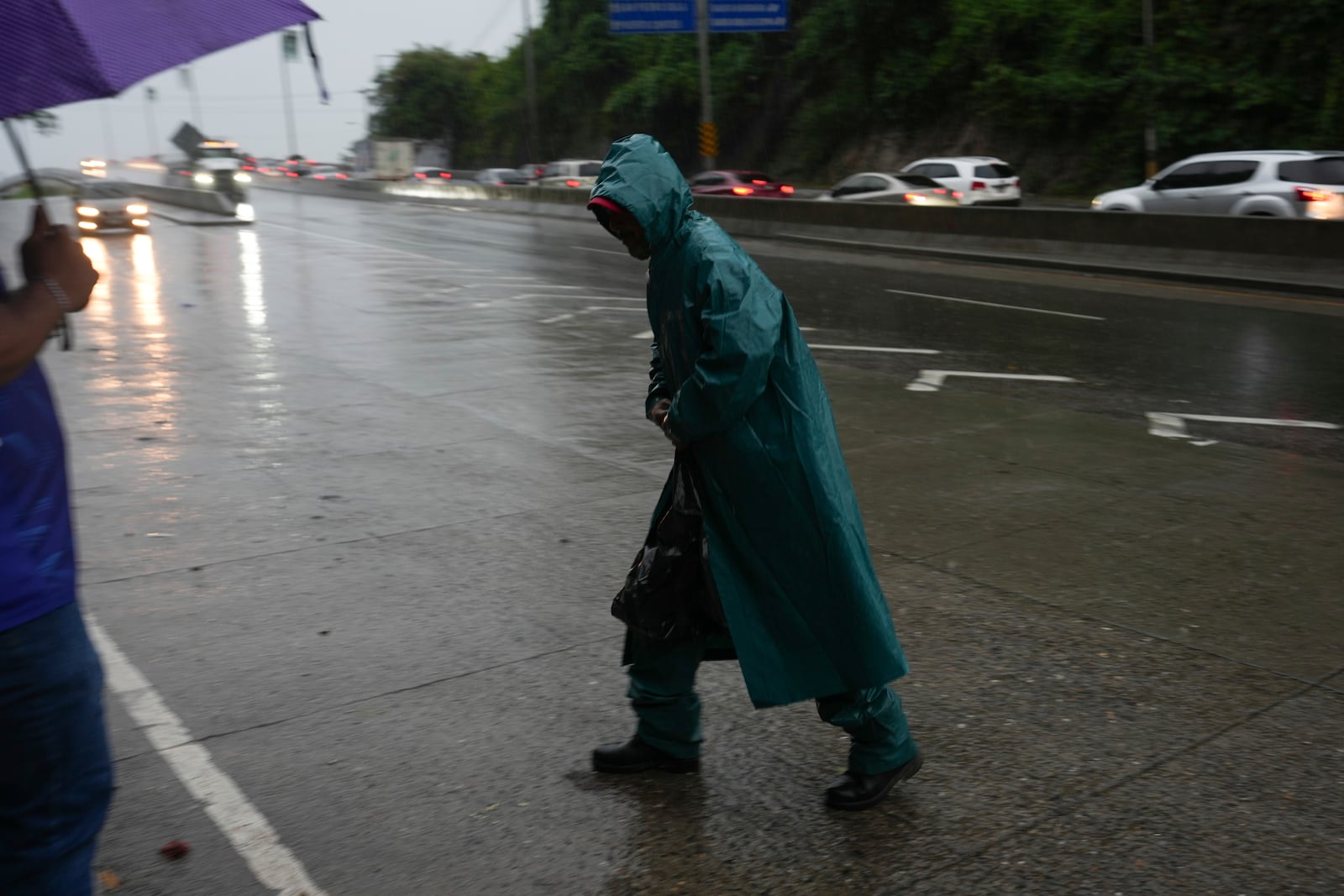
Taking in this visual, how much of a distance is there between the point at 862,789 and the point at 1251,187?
17794 mm

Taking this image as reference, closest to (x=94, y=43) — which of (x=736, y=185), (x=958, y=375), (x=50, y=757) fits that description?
(x=50, y=757)

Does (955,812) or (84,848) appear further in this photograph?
(955,812)

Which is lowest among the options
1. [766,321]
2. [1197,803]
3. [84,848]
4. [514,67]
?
[1197,803]

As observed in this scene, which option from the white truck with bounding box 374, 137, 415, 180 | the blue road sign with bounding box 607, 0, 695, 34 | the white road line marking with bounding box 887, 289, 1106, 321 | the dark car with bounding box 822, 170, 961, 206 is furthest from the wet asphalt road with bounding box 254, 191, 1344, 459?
the white truck with bounding box 374, 137, 415, 180

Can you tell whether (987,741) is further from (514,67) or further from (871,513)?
(514,67)

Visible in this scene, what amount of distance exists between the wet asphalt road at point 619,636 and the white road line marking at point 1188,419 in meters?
0.15

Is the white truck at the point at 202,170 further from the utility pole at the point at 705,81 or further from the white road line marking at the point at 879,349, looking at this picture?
the white road line marking at the point at 879,349

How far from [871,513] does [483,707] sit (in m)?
2.79

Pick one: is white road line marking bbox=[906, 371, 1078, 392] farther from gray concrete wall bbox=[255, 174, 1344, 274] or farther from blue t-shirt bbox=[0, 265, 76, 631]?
blue t-shirt bbox=[0, 265, 76, 631]

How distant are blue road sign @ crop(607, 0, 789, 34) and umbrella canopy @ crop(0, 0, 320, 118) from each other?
117ft

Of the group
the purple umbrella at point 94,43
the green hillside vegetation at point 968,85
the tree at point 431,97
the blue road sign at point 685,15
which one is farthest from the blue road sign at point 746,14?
the tree at point 431,97

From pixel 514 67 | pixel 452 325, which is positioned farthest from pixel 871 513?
pixel 514 67

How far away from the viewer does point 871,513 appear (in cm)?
642

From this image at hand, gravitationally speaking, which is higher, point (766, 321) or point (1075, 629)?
point (766, 321)
